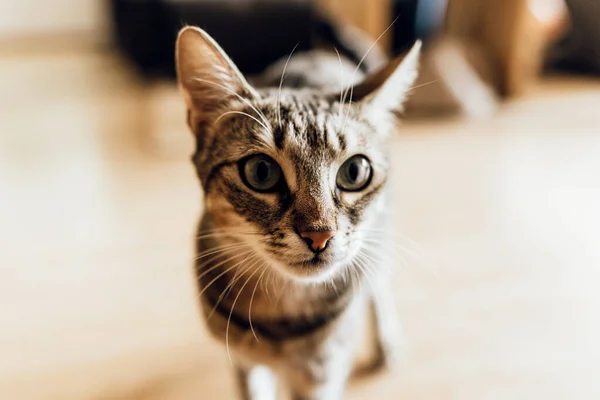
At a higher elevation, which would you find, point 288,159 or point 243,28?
point 243,28

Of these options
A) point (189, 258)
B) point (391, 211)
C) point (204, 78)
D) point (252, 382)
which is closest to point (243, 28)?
point (189, 258)

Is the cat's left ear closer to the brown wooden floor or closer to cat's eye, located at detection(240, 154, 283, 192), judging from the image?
cat's eye, located at detection(240, 154, 283, 192)

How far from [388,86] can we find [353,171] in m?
0.15

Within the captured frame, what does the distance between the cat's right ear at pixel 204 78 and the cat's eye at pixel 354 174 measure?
17 centimetres

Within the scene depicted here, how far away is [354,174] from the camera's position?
0.80 metres

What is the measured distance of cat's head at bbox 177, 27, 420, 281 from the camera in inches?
29.2

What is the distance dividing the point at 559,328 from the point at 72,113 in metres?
2.21

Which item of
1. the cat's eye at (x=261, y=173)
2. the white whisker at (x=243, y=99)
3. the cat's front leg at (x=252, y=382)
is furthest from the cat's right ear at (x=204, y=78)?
the cat's front leg at (x=252, y=382)

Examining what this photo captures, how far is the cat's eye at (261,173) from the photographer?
2.51 ft

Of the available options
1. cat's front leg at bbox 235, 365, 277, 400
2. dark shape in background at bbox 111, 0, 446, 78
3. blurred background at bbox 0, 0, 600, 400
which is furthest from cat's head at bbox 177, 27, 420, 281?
dark shape in background at bbox 111, 0, 446, 78

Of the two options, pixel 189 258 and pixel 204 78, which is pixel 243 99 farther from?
pixel 189 258

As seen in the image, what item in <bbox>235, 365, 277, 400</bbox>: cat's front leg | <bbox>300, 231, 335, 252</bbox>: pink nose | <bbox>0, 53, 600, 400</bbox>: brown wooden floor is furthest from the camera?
<bbox>0, 53, 600, 400</bbox>: brown wooden floor

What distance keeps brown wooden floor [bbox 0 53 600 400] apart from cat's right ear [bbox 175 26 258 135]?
1.92 ft

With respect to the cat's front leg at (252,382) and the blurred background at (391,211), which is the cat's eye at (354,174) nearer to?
the cat's front leg at (252,382)
